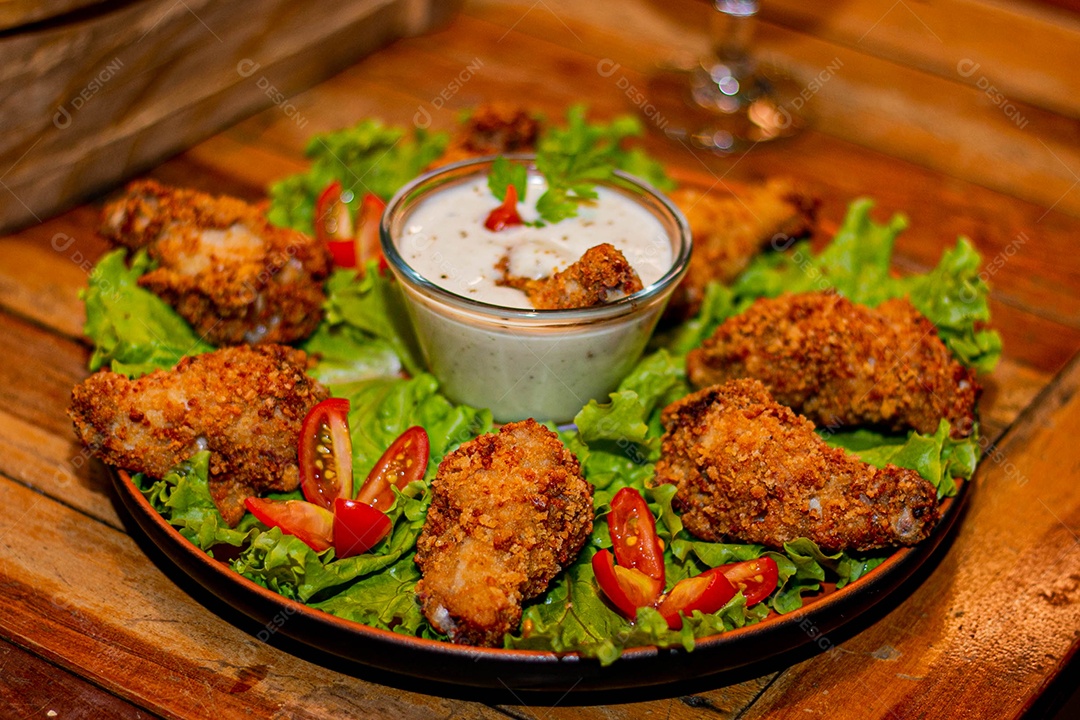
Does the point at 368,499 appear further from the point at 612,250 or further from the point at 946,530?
the point at 946,530

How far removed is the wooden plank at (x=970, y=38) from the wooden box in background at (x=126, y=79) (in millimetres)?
3168

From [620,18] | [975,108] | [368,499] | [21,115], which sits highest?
[21,115]

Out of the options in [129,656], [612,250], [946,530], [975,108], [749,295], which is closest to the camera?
[129,656]

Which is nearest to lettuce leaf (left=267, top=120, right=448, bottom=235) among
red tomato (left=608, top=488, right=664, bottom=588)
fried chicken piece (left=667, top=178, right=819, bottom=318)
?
fried chicken piece (left=667, top=178, right=819, bottom=318)

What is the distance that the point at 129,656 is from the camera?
262cm

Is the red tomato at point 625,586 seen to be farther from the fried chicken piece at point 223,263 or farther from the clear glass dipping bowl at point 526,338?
the fried chicken piece at point 223,263

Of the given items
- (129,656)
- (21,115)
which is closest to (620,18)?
(21,115)

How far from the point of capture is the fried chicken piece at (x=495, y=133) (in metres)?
4.37

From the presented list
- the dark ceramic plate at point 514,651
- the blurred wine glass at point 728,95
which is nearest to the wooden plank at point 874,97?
the blurred wine glass at point 728,95

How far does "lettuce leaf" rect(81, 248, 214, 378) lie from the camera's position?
3371 millimetres

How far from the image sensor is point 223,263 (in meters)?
3.43

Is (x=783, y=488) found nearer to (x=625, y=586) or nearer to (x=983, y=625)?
(x=625, y=586)

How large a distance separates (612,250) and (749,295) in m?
1.16

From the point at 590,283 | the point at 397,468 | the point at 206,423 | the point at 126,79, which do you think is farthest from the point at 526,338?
the point at 126,79
